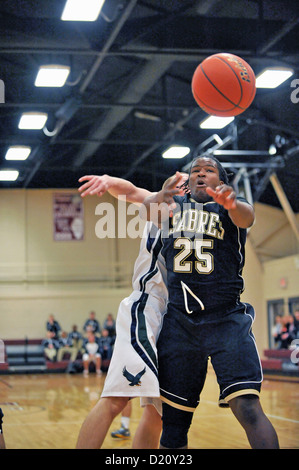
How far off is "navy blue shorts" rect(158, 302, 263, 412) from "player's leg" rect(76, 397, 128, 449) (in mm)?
266

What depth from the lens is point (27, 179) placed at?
22.9 meters

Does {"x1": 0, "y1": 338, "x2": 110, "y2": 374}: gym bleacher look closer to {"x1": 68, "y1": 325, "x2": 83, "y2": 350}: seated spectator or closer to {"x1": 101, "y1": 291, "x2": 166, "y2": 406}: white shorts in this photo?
{"x1": 68, "y1": 325, "x2": 83, "y2": 350}: seated spectator

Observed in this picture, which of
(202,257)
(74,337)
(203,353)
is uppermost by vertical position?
(202,257)

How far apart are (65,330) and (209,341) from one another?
19788mm

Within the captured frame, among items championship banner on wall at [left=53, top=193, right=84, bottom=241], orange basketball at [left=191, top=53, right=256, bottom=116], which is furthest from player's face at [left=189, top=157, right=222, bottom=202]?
championship banner on wall at [left=53, top=193, right=84, bottom=241]

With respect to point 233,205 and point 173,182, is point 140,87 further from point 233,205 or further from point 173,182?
point 233,205

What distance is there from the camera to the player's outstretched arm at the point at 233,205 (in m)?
3.18

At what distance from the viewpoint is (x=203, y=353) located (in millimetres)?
3494

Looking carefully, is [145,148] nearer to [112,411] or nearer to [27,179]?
[27,179]

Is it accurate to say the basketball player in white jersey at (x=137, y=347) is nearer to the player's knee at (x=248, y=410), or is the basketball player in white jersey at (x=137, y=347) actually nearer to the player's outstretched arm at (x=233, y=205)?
the player's outstretched arm at (x=233, y=205)

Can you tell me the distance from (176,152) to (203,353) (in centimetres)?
1605

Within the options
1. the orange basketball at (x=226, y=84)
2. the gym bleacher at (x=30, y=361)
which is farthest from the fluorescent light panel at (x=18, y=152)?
the orange basketball at (x=226, y=84)

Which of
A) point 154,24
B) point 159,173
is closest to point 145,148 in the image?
point 159,173

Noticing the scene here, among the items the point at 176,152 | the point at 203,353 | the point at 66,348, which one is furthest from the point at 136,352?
the point at 66,348
